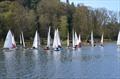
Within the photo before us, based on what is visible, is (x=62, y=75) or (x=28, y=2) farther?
(x=28, y=2)

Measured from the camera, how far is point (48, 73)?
46.8 metres

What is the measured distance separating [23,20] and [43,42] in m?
9.75

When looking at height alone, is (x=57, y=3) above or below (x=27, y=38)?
above

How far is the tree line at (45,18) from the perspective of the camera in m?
127

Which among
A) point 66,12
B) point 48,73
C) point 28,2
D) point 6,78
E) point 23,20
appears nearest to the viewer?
point 6,78

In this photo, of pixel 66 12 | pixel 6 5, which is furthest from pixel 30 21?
pixel 66 12

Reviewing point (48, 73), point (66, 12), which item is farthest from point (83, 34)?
point (48, 73)

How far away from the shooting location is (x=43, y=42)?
13375cm

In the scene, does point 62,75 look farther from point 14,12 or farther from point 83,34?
point 83,34

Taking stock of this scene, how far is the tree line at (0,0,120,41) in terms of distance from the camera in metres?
127

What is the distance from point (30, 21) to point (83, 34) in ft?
96.5

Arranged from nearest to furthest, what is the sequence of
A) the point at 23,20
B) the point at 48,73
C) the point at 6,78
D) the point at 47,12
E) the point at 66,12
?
the point at 6,78, the point at 48,73, the point at 23,20, the point at 47,12, the point at 66,12

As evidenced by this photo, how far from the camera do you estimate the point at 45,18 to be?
455 ft

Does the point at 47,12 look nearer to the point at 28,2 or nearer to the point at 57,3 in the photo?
the point at 57,3
